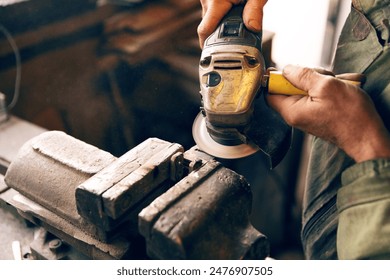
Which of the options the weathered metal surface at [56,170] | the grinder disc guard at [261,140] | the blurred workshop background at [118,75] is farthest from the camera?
the blurred workshop background at [118,75]

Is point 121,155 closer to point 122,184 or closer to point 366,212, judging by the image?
point 122,184

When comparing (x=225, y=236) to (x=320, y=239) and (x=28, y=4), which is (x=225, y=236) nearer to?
(x=320, y=239)

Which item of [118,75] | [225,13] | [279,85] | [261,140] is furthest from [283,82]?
[118,75]

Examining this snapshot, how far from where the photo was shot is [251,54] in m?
0.86

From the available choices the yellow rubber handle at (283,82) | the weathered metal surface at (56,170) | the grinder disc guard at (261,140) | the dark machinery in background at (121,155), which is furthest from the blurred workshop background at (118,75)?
the weathered metal surface at (56,170)

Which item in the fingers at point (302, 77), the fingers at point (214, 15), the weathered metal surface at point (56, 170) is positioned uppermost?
the fingers at point (214, 15)

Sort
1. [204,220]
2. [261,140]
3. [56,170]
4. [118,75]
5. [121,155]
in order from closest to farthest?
[204,220], [56,170], [261,140], [121,155], [118,75]

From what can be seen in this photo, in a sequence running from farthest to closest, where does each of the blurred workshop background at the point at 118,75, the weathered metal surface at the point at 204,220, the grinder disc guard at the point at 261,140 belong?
the blurred workshop background at the point at 118,75 → the grinder disc guard at the point at 261,140 → the weathered metal surface at the point at 204,220

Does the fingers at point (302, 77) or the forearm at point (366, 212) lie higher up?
the fingers at point (302, 77)

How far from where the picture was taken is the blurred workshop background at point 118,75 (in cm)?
177

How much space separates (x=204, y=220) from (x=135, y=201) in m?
0.13

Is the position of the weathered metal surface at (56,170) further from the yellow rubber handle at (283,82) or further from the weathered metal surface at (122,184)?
the yellow rubber handle at (283,82)

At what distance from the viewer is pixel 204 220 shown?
2.08 feet

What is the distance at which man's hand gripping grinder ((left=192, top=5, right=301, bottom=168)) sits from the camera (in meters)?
0.82
